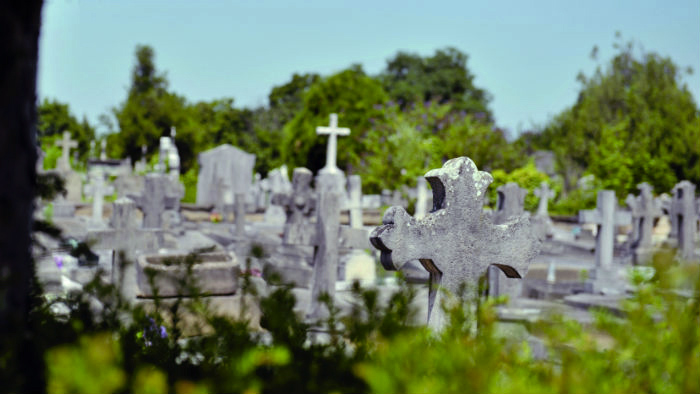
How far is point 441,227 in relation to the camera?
3773 mm

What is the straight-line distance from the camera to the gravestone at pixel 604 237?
11141 millimetres

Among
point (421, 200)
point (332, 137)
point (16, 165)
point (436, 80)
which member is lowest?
point (16, 165)

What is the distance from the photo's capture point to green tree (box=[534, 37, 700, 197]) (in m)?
27.6

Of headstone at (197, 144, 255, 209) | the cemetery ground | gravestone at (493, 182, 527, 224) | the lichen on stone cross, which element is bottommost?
the cemetery ground

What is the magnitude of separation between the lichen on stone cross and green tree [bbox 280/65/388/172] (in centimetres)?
3339

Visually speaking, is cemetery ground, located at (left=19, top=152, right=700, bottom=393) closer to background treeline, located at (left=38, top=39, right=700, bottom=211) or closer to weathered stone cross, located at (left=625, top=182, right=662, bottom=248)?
background treeline, located at (left=38, top=39, right=700, bottom=211)

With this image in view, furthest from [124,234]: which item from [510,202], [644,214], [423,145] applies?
[423,145]

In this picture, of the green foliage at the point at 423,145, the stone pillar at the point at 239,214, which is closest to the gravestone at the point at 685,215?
the green foliage at the point at 423,145

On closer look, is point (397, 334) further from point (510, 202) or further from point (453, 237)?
point (510, 202)

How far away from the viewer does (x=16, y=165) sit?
1532mm

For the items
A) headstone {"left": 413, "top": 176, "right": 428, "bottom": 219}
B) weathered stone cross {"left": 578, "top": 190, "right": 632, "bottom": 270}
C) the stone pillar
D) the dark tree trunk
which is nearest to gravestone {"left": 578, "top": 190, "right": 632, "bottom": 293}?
weathered stone cross {"left": 578, "top": 190, "right": 632, "bottom": 270}

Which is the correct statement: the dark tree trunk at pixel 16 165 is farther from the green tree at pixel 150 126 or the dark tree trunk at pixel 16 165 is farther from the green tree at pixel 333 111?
the green tree at pixel 150 126

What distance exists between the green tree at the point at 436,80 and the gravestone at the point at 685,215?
4503 cm

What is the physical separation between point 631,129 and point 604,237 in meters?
29.1
